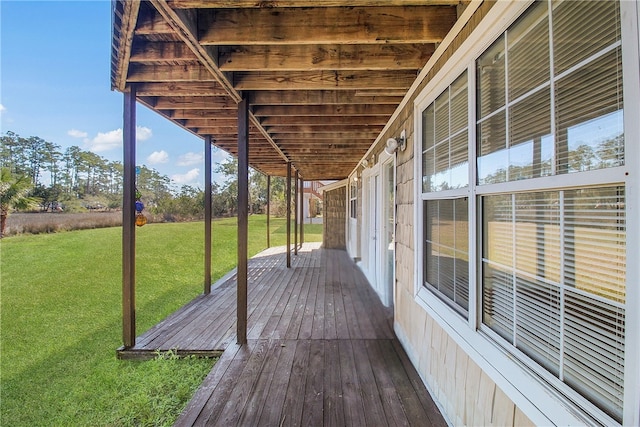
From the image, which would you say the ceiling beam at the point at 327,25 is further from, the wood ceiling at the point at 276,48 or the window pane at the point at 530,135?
the window pane at the point at 530,135

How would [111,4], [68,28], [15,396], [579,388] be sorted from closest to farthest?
1. [579,388]
2. [111,4]
3. [15,396]
4. [68,28]

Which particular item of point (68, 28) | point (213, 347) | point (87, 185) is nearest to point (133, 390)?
point (213, 347)

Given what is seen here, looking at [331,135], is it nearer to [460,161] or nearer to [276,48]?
[276,48]

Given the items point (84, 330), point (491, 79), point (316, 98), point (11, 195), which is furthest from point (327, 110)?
point (11, 195)

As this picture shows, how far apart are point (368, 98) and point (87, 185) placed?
18.7m

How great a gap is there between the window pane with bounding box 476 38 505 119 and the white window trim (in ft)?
0.13

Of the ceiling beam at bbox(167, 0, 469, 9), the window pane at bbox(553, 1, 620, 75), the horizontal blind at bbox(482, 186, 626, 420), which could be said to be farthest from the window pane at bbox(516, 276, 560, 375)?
the ceiling beam at bbox(167, 0, 469, 9)

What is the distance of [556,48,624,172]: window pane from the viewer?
0.84 meters

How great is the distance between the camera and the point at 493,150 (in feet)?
4.76

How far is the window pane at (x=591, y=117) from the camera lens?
84cm

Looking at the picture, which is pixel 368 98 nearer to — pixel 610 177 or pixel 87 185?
pixel 610 177

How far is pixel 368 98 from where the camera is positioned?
3047 mm

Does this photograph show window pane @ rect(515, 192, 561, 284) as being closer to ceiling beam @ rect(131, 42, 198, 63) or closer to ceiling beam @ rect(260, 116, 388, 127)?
ceiling beam @ rect(131, 42, 198, 63)

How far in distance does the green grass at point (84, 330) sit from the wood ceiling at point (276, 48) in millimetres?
2848
